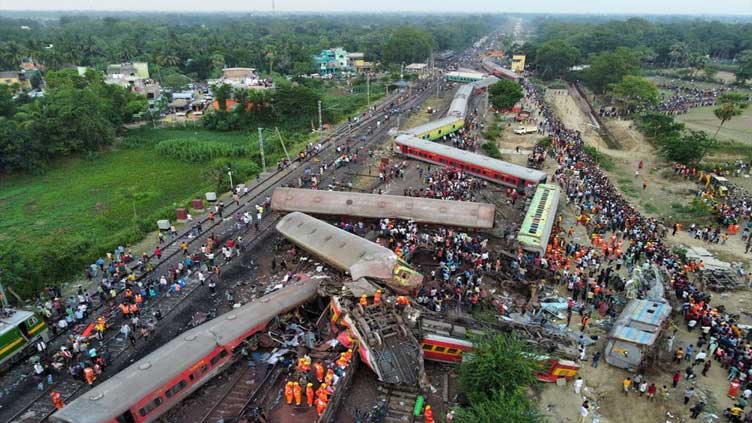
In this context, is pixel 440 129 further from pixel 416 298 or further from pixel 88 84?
pixel 88 84

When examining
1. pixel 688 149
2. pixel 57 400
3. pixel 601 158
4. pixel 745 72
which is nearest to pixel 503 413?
pixel 57 400

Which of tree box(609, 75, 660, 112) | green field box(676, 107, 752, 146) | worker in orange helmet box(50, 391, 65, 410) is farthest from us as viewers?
tree box(609, 75, 660, 112)

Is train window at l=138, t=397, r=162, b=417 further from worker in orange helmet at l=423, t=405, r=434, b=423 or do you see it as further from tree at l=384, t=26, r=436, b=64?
tree at l=384, t=26, r=436, b=64

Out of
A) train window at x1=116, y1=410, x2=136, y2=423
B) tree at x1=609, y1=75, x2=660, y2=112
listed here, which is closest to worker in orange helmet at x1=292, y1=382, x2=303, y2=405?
train window at x1=116, y1=410, x2=136, y2=423

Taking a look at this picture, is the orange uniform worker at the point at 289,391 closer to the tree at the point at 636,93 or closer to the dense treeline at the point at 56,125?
the dense treeline at the point at 56,125

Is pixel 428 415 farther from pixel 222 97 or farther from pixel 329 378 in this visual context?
pixel 222 97

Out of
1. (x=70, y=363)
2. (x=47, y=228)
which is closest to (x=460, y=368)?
(x=70, y=363)
